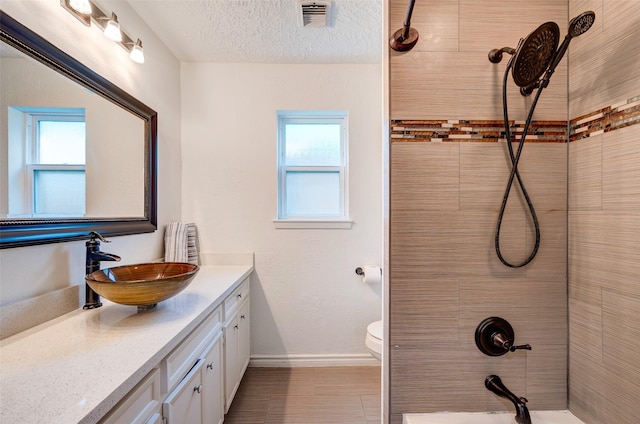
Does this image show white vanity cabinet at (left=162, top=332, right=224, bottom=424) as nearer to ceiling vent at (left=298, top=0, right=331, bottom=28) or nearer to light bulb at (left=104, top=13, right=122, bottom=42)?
light bulb at (left=104, top=13, right=122, bottom=42)

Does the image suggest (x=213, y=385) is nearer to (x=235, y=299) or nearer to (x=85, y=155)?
(x=235, y=299)

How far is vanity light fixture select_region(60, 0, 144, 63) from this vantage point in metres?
1.09

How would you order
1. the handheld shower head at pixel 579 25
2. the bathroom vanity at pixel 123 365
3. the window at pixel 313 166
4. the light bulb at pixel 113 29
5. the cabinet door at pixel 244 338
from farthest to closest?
the window at pixel 313 166, the cabinet door at pixel 244 338, the light bulb at pixel 113 29, the handheld shower head at pixel 579 25, the bathroom vanity at pixel 123 365

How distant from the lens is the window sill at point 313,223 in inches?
80.0

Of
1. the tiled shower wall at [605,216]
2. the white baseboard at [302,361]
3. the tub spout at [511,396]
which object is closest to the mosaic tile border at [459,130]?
the tiled shower wall at [605,216]

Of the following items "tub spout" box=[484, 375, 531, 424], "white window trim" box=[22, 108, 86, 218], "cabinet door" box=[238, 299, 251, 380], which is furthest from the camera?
"cabinet door" box=[238, 299, 251, 380]

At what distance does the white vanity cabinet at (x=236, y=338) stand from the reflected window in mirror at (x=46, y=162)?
2.94 feet

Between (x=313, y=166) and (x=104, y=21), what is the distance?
4.83 feet

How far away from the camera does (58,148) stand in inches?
42.3

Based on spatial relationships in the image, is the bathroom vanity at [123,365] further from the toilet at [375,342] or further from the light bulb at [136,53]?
the light bulb at [136,53]

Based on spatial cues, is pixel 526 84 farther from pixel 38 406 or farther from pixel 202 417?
pixel 202 417

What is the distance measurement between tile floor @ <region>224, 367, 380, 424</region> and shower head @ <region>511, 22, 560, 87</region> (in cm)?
189

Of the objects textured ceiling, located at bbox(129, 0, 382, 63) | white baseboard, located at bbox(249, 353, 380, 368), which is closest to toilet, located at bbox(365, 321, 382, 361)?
white baseboard, located at bbox(249, 353, 380, 368)

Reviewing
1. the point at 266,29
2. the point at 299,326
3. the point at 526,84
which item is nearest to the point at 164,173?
the point at 266,29
